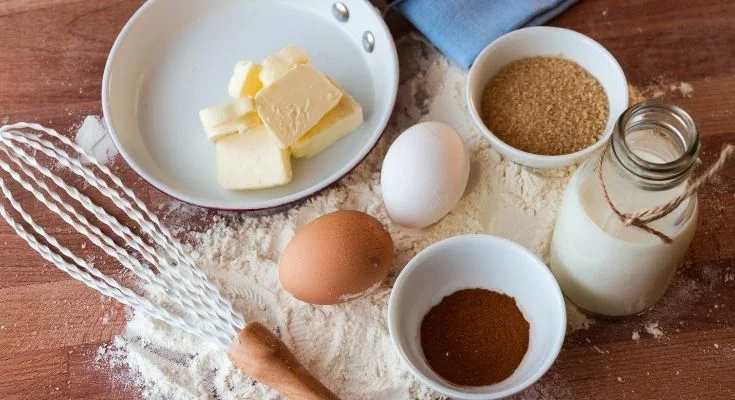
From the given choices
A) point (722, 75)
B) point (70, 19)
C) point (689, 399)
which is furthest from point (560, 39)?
point (70, 19)

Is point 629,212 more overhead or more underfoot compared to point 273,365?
more overhead

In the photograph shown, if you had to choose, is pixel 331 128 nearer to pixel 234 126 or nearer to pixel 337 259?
pixel 234 126

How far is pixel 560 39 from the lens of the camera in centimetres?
121

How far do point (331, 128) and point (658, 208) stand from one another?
556mm

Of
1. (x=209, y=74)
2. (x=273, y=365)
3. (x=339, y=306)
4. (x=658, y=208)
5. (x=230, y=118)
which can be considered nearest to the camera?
(x=658, y=208)

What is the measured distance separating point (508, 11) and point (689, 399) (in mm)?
707

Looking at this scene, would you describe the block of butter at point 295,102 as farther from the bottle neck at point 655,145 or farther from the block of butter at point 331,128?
the bottle neck at point 655,145

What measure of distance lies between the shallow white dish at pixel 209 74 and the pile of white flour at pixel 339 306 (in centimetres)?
5

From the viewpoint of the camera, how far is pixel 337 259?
99 cm

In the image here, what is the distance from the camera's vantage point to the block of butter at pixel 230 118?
1.18m


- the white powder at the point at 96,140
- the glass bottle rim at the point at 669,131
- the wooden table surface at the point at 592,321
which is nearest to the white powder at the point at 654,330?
the wooden table surface at the point at 592,321

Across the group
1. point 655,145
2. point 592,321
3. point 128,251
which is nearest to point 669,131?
point 655,145

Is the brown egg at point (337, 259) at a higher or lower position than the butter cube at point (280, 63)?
lower

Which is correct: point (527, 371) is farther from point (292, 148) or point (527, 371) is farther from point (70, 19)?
point (70, 19)
